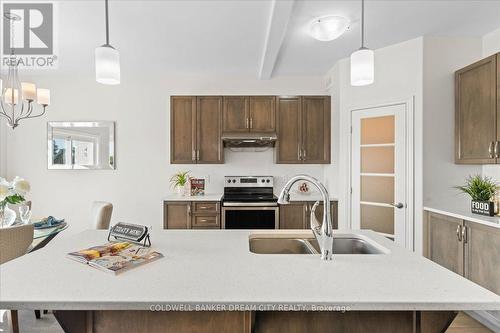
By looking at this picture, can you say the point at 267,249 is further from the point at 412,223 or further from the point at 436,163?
the point at 436,163

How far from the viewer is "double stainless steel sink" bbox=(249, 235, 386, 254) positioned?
1.73 m

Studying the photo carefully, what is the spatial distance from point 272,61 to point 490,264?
109 inches

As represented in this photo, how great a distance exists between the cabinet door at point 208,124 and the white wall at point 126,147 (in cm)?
32

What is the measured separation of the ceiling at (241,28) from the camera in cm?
231

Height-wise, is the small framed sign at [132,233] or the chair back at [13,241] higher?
the small framed sign at [132,233]

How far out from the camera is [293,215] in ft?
11.9

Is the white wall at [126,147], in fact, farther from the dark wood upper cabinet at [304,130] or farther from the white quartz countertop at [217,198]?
the white quartz countertop at [217,198]

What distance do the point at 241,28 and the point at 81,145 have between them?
288cm

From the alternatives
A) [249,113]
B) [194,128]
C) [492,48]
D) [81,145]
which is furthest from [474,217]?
[81,145]

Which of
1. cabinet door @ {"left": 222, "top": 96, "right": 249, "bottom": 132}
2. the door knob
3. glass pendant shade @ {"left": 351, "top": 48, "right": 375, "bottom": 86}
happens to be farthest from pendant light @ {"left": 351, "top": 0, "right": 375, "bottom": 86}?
cabinet door @ {"left": 222, "top": 96, "right": 249, "bottom": 132}

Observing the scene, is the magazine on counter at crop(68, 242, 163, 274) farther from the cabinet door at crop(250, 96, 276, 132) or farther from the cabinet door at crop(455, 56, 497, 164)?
the cabinet door at crop(455, 56, 497, 164)

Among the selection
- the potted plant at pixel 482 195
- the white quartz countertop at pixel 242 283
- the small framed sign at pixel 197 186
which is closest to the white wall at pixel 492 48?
the potted plant at pixel 482 195

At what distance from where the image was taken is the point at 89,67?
3729mm

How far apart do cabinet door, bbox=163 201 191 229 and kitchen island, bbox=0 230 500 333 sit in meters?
2.29
